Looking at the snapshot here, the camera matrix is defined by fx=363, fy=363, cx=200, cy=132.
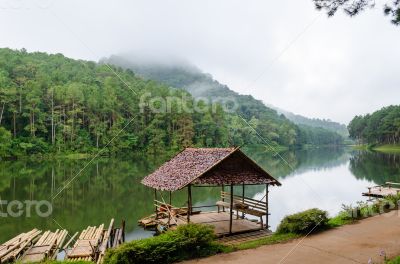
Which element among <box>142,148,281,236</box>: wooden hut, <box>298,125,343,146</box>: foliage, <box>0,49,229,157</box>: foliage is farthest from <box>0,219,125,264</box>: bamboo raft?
<box>298,125,343,146</box>: foliage

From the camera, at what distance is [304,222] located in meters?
13.4

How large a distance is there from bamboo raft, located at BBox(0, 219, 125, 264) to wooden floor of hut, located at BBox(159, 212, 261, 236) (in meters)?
3.24

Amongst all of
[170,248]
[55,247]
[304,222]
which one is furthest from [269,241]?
[55,247]

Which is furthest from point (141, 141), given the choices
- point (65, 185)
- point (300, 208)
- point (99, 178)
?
point (300, 208)

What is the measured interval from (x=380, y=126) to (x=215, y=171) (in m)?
98.1

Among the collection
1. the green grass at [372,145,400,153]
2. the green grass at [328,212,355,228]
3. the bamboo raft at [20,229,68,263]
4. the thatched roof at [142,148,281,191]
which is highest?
the green grass at [372,145,400,153]

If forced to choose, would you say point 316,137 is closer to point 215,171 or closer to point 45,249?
point 215,171

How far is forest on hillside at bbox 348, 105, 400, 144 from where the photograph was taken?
9550 centimetres

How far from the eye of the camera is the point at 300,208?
1003 inches

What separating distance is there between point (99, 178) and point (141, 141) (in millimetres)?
34933

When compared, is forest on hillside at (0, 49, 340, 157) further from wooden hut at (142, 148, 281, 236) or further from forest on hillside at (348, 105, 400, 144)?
wooden hut at (142, 148, 281, 236)

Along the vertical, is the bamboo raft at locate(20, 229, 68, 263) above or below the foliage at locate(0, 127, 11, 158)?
below

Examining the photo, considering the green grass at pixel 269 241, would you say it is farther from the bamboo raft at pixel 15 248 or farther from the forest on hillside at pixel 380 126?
the forest on hillside at pixel 380 126

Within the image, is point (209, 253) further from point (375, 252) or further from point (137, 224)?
point (137, 224)
